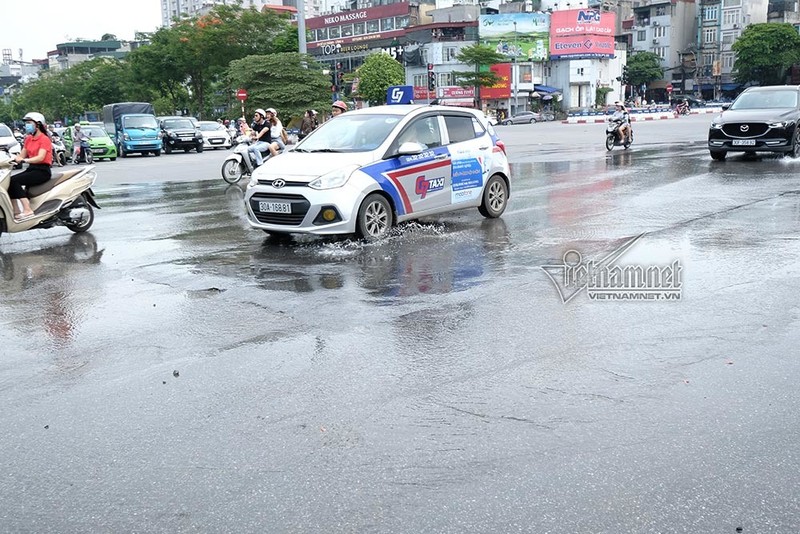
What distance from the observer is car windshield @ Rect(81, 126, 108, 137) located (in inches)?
1340

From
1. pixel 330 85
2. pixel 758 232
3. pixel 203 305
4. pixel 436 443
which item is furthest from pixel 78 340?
pixel 330 85

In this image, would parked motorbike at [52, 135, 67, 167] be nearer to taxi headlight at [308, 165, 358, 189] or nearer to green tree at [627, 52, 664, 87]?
taxi headlight at [308, 165, 358, 189]

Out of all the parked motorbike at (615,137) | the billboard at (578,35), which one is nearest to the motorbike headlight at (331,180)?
the parked motorbike at (615,137)

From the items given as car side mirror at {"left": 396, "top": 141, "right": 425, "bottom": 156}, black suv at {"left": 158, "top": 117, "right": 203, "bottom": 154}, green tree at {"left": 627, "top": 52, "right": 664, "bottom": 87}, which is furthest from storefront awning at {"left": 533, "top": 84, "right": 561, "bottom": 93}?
car side mirror at {"left": 396, "top": 141, "right": 425, "bottom": 156}

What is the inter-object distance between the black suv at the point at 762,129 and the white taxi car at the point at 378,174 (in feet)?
33.8

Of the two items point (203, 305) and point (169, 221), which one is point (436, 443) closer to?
point (203, 305)

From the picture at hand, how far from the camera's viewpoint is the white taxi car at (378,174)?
1001 centimetres

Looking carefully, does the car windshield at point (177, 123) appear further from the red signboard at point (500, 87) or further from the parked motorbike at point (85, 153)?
the red signboard at point (500, 87)

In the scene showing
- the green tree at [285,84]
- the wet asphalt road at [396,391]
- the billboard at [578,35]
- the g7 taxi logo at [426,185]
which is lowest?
the wet asphalt road at [396,391]

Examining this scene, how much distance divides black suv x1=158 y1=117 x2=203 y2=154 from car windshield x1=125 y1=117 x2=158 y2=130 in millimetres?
1015

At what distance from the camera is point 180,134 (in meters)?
38.0

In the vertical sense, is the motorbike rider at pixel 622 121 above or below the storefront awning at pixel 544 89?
below

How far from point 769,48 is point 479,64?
118 ft

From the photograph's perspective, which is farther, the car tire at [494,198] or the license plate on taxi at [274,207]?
the car tire at [494,198]
